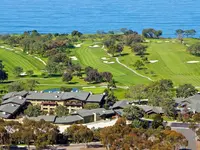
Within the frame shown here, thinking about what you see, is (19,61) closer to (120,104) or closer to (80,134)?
(120,104)

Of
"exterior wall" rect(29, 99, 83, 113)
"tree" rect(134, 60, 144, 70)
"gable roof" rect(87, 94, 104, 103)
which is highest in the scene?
"tree" rect(134, 60, 144, 70)

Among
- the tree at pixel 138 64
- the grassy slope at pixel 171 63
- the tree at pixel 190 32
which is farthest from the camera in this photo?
the tree at pixel 190 32

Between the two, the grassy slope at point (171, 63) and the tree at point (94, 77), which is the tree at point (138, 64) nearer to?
the grassy slope at point (171, 63)

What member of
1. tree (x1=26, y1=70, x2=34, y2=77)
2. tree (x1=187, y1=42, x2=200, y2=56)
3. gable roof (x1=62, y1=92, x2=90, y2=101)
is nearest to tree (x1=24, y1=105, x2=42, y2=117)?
gable roof (x1=62, y1=92, x2=90, y2=101)

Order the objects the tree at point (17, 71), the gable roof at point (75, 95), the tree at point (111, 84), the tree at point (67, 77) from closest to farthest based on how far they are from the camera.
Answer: the gable roof at point (75, 95)
the tree at point (111, 84)
the tree at point (67, 77)
the tree at point (17, 71)

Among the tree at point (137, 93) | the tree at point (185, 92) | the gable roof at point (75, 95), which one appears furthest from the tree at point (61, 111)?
the tree at point (185, 92)

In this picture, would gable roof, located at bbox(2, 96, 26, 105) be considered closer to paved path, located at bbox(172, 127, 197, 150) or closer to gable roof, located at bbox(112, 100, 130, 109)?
gable roof, located at bbox(112, 100, 130, 109)
